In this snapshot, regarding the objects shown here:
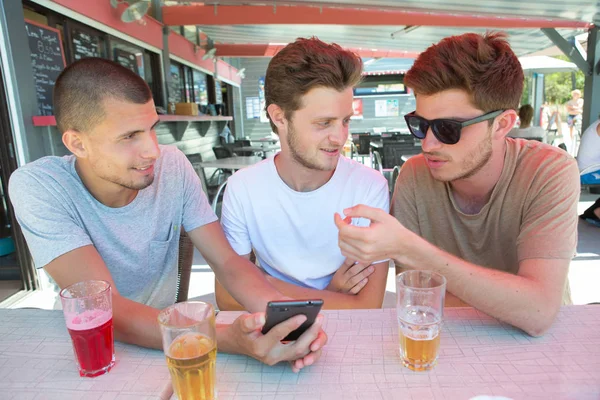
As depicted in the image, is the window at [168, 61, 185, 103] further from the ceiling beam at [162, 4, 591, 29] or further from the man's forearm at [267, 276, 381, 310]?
the man's forearm at [267, 276, 381, 310]

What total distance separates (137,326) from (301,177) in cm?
102

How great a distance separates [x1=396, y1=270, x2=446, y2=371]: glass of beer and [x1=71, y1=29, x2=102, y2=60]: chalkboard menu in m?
5.02

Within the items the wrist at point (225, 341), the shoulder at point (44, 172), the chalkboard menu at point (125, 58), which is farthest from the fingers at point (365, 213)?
the chalkboard menu at point (125, 58)

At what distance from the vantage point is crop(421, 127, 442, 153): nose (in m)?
1.58

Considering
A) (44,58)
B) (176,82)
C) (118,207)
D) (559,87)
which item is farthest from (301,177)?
(559,87)

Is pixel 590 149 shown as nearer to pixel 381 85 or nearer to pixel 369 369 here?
pixel 369 369

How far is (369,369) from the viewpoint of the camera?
96 cm

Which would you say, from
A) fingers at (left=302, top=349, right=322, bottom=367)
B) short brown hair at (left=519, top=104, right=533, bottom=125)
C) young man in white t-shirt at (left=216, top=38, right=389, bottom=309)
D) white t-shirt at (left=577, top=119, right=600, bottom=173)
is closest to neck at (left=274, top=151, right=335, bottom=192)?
young man in white t-shirt at (left=216, top=38, right=389, bottom=309)

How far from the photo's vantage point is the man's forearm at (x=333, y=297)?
159 cm

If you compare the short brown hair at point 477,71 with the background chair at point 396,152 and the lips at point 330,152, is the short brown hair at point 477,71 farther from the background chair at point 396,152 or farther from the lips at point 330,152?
the background chair at point 396,152

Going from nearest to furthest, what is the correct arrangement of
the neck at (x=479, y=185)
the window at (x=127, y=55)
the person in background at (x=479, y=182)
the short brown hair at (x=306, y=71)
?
the person in background at (x=479, y=182), the neck at (x=479, y=185), the short brown hair at (x=306, y=71), the window at (x=127, y=55)

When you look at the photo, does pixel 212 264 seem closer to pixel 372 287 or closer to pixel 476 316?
pixel 372 287

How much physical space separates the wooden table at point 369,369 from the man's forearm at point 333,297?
38cm

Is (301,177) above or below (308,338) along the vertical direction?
above
